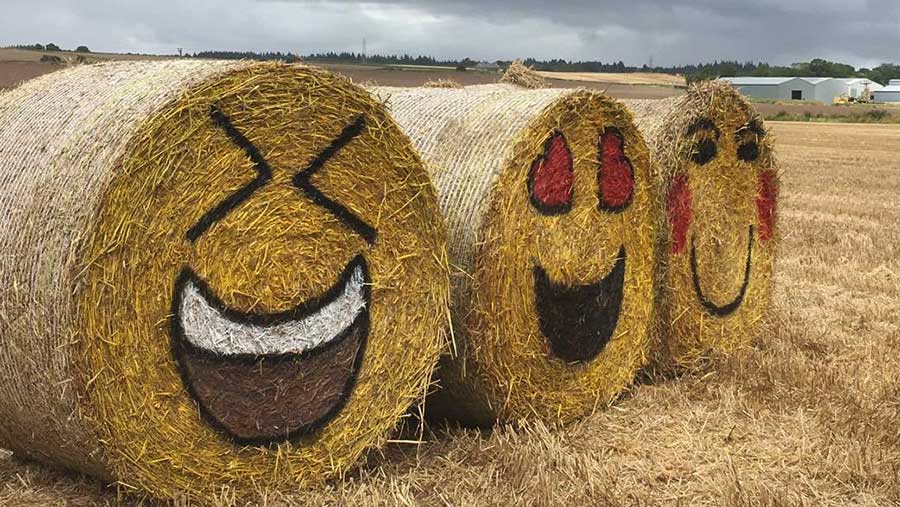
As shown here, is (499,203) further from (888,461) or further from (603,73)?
(603,73)

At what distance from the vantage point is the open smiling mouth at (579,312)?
200 inches

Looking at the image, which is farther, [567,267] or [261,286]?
[567,267]

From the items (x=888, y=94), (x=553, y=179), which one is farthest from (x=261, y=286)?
(x=888, y=94)

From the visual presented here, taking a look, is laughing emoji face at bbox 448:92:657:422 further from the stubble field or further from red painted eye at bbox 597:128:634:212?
the stubble field

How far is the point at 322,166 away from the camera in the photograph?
397 cm

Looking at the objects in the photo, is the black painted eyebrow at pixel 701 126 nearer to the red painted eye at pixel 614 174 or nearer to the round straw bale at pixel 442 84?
the red painted eye at pixel 614 174

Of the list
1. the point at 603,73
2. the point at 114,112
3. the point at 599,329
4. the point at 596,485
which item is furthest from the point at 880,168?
the point at 603,73

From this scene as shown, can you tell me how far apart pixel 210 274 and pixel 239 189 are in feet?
1.10

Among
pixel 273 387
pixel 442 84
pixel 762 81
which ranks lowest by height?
pixel 273 387

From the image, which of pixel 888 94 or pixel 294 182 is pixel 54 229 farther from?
pixel 888 94

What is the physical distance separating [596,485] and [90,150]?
2.42 m

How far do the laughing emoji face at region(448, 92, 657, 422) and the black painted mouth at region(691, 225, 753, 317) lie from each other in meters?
0.60

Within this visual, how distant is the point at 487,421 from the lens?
501 cm

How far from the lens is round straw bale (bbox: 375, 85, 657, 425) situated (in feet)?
15.4
